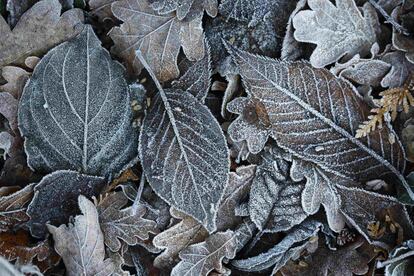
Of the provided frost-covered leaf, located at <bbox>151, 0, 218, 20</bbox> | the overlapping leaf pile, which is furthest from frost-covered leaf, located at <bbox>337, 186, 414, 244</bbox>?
frost-covered leaf, located at <bbox>151, 0, 218, 20</bbox>

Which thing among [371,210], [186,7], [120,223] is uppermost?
[186,7]

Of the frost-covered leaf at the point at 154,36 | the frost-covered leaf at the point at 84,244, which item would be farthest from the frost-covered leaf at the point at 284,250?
the frost-covered leaf at the point at 154,36

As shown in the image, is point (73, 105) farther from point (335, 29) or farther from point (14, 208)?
point (335, 29)

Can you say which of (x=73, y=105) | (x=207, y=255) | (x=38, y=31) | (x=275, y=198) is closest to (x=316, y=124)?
(x=275, y=198)

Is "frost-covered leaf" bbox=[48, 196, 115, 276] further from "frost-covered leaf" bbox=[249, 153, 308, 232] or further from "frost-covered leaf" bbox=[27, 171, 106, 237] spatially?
"frost-covered leaf" bbox=[249, 153, 308, 232]

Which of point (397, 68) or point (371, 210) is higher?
point (397, 68)

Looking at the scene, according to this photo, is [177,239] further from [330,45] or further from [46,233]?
[330,45]

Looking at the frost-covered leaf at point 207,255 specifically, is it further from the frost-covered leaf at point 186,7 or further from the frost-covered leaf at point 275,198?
the frost-covered leaf at point 186,7

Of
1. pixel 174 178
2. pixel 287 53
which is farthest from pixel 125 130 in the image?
Answer: pixel 287 53
